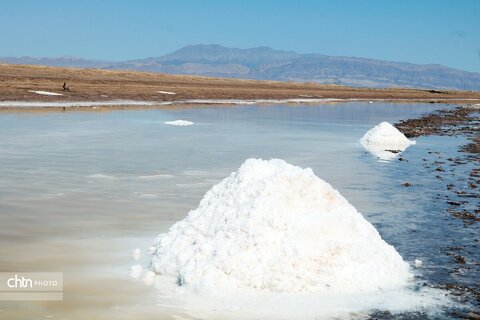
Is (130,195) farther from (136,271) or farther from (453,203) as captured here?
(453,203)

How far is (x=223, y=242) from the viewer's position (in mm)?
5797

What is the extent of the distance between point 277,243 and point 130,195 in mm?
4225

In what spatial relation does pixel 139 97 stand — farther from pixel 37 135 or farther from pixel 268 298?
pixel 268 298

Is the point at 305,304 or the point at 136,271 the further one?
the point at 136,271

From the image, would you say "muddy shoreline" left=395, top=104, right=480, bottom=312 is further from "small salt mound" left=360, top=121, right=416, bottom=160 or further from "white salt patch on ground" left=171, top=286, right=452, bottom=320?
"small salt mound" left=360, top=121, right=416, bottom=160

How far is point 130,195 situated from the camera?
9.48 m

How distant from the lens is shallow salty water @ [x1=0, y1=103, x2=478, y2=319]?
225 inches

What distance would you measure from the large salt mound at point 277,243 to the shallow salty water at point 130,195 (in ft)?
1.43

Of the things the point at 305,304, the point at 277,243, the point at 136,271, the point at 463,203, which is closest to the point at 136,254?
the point at 136,271

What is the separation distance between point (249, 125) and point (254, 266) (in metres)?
18.7

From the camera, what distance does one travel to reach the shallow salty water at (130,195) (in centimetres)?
571

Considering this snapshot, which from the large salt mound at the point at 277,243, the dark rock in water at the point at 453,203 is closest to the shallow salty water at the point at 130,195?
the dark rock in water at the point at 453,203

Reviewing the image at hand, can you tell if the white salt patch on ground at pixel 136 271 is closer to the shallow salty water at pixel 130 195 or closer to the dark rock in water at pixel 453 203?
the shallow salty water at pixel 130 195

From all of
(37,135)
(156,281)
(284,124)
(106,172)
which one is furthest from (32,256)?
(284,124)
